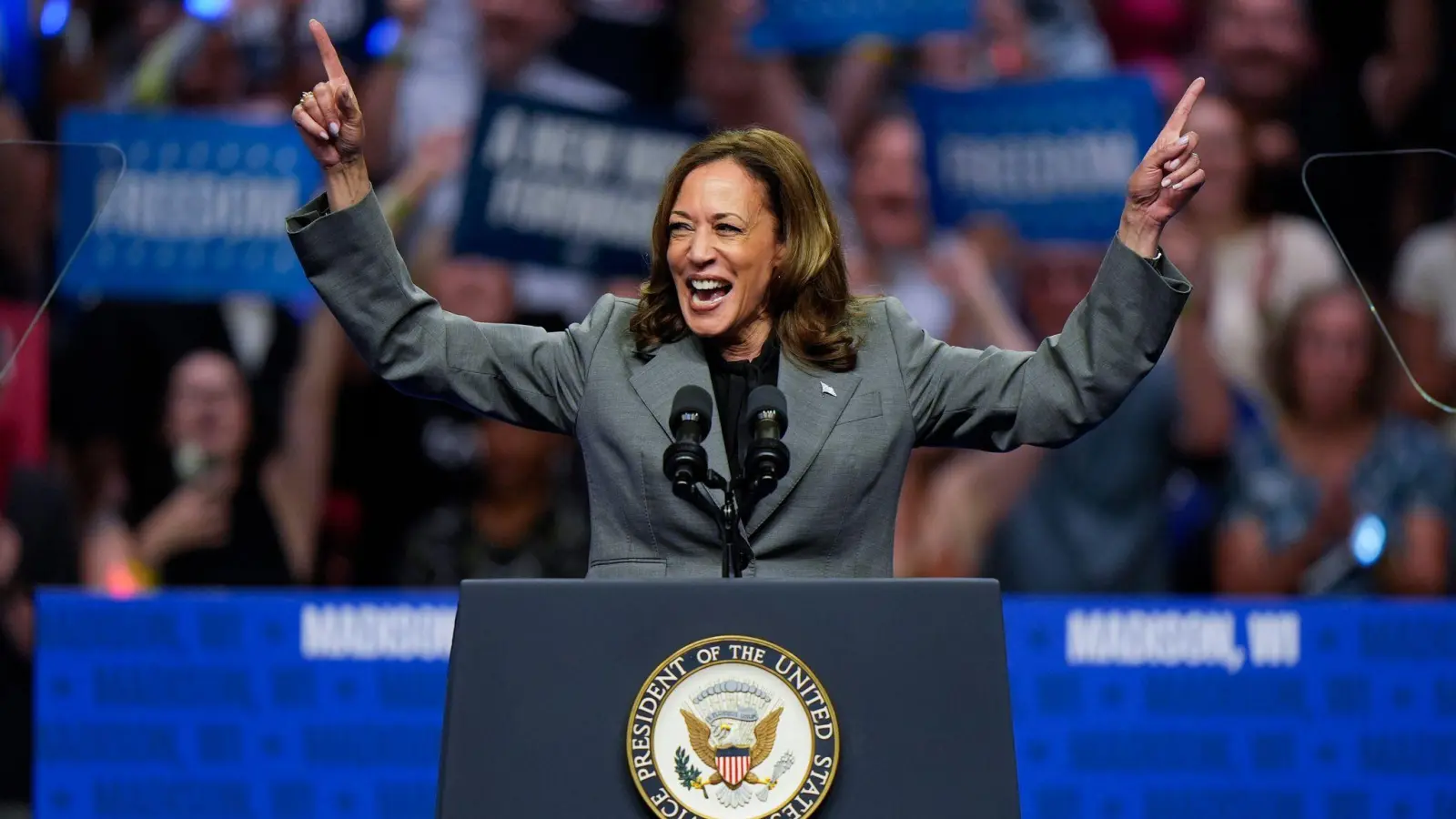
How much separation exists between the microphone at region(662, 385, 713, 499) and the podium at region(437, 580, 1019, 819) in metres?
0.16

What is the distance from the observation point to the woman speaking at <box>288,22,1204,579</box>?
217 cm

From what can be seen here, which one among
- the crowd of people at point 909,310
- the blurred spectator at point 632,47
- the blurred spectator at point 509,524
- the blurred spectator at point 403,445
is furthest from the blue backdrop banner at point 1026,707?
the blurred spectator at point 632,47

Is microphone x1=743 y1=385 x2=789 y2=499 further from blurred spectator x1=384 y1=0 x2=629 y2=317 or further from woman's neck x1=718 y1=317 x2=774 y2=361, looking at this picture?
blurred spectator x1=384 y1=0 x2=629 y2=317

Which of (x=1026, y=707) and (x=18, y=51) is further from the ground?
(x=18, y=51)

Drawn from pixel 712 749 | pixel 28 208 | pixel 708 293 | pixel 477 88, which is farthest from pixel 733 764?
pixel 477 88

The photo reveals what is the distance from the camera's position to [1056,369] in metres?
2.24

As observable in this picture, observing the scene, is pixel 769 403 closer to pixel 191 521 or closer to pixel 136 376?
pixel 191 521

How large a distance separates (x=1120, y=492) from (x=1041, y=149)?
0.95m

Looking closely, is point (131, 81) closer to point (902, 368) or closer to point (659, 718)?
point (902, 368)

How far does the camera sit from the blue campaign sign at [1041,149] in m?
4.79

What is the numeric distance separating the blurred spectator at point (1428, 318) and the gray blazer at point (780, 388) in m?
2.66

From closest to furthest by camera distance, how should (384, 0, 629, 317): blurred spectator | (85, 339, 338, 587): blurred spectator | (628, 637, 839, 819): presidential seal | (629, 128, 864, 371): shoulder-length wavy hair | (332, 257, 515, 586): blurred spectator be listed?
(628, 637, 839, 819): presidential seal
(629, 128, 864, 371): shoulder-length wavy hair
(85, 339, 338, 587): blurred spectator
(332, 257, 515, 586): blurred spectator
(384, 0, 629, 317): blurred spectator

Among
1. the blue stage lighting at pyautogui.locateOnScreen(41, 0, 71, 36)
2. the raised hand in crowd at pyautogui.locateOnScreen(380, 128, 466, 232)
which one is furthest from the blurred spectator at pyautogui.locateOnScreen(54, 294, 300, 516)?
the blue stage lighting at pyautogui.locateOnScreen(41, 0, 71, 36)

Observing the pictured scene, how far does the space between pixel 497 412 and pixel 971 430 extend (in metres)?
0.60
